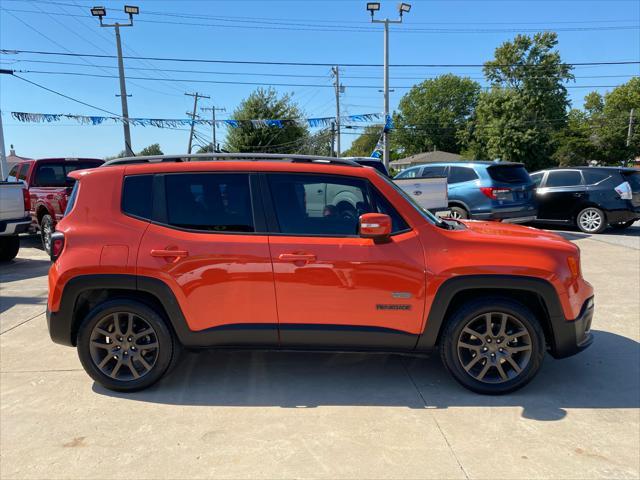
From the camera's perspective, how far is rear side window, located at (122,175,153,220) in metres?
3.44

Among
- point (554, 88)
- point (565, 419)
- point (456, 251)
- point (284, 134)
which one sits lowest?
point (565, 419)

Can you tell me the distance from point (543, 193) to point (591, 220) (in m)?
1.37

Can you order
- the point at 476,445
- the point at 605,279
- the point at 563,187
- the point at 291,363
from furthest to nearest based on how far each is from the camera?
the point at 563,187 < the point at 605,279 < the point at 291,363 < the point at 476,445

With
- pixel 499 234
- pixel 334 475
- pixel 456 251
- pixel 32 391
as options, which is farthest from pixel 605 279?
pixel 32 391

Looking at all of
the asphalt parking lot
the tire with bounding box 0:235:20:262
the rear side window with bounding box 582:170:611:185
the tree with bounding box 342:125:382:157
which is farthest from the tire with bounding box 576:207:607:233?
the tree with bounding box 342:125:382:157

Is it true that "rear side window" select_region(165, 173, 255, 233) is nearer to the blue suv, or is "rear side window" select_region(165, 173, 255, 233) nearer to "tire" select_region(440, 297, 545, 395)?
"tire" select_region(440, 297, 545, 395)

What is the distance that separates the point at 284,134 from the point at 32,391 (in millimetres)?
36181

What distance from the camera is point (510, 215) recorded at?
10.3 meters

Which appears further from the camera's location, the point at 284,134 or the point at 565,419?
the point at 284,134

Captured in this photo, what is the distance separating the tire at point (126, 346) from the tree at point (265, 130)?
3286 centimetres

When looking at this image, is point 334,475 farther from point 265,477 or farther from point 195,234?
point 195,234

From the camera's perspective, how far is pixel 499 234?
140 inches

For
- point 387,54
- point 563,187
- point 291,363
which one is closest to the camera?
point 291,363

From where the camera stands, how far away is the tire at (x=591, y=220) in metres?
11.5
